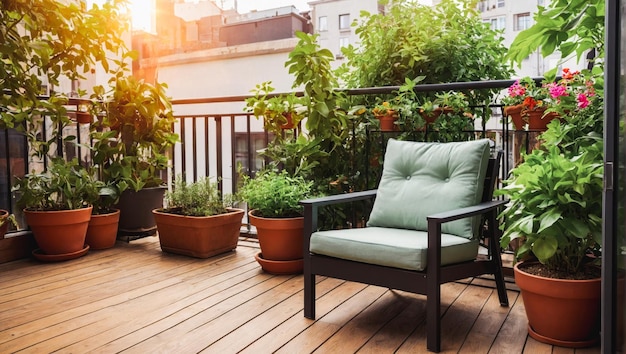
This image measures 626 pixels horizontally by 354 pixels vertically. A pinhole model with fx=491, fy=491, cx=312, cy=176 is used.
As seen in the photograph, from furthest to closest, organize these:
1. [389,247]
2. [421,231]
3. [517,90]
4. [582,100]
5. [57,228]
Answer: [57,228] < [517,90] < [421,231] < [582,100] < [389,247]

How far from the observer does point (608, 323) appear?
133 centimetres

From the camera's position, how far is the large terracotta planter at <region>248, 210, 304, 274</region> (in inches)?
111

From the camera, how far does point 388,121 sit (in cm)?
288

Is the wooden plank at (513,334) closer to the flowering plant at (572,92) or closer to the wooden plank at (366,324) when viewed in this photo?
the wooden plank at (366,324)

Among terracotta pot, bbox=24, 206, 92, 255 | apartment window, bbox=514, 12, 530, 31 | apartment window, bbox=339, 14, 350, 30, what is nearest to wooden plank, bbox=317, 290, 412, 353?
terracotta pot, bbox=24, 206, 92, 255

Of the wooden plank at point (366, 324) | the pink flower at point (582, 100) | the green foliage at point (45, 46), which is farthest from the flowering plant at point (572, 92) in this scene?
the green foliage at point (45, 46)

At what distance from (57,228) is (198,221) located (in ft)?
2.85

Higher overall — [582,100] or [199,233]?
[582,100]

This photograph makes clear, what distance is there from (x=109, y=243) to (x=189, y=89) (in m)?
8.29

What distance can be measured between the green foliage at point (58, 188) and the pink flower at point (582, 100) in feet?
9.43

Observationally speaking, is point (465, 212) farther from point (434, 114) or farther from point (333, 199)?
point (434, 114)

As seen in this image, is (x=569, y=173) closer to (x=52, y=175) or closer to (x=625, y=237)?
(x=625, y=237)

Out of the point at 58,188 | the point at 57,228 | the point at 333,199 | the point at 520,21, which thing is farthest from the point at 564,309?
the point at 520,21

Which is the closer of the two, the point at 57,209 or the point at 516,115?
the point at 516,115
